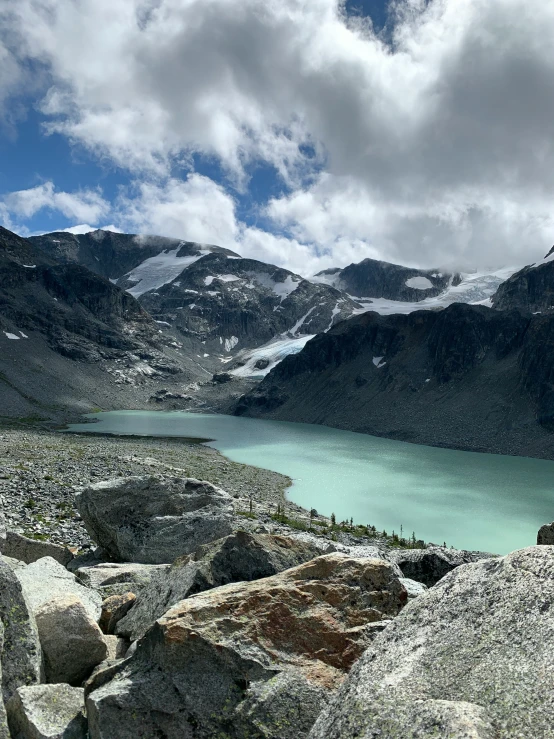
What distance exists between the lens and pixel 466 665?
11.4ft

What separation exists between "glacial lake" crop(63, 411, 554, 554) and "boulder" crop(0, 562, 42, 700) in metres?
33.5

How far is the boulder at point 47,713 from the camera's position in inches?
181

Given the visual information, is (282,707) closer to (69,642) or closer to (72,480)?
(69,642)

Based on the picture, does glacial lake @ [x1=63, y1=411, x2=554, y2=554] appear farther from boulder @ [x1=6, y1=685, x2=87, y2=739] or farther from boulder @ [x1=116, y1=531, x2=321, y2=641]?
boulder @ [x1=6, y1=685, x2=87, y2=739]

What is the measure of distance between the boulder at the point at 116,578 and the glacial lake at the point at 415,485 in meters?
28.1

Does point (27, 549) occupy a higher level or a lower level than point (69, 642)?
lower

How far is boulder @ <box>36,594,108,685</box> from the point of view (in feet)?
20.0

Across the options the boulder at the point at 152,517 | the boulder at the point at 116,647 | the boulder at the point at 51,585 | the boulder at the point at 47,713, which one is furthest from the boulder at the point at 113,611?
the boulder at the point at 152,517

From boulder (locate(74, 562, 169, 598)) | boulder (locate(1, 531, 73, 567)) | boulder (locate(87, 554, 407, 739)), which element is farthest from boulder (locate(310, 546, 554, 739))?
boulder (locate(1, 531, 73, 567))

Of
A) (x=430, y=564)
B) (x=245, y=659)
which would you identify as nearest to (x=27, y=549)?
(x=430, y=564)

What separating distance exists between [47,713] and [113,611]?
3282 mm

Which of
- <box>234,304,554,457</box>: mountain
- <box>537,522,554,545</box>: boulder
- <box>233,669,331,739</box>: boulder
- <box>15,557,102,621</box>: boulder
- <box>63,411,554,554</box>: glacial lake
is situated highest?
<box>234,304,554,457</box>: mountain

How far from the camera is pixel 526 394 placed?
116 meters

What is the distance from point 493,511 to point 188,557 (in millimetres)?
44318
